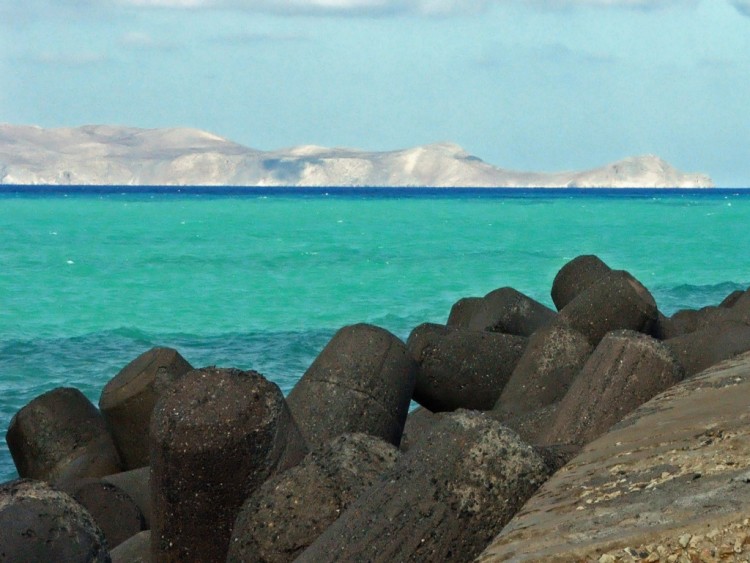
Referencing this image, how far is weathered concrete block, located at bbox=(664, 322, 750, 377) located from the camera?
586 centimetres

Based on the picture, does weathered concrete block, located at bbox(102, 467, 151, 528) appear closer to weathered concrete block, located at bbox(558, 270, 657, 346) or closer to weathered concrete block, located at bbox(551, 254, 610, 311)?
weathered concrete block, located at bbox(558, 270, 657, 346)

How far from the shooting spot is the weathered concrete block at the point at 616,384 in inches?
177

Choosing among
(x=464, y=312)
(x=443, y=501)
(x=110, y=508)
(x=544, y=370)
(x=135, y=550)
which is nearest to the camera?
(x=443, y=501)

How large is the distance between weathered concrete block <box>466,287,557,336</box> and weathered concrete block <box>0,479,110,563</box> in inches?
190

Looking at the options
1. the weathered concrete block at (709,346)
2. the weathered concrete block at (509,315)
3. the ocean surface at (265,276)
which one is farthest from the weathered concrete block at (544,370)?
the ocean surface at (265,276)

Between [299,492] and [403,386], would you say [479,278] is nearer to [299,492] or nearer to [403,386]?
[403,386]

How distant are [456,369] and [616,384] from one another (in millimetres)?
2200

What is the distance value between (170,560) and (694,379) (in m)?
1.97

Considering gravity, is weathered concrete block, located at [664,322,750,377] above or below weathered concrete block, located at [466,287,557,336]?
above

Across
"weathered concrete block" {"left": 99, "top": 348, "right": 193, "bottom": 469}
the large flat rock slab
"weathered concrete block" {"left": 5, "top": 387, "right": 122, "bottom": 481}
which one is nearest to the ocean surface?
"weathered concrete block" {"left": 5, "top": 387, "right": 122, "bottom": 481}

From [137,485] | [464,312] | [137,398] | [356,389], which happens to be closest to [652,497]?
[356,389]

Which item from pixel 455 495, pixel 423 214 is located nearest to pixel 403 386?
pixel 455 495

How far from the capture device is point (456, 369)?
22.0ft

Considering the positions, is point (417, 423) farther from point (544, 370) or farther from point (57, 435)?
point (57, 435)
